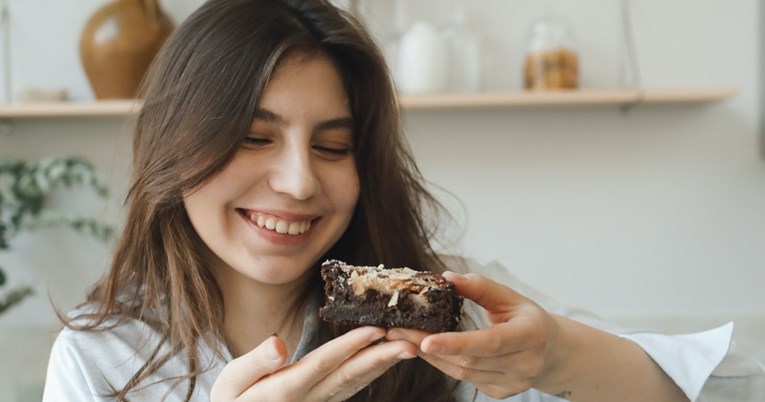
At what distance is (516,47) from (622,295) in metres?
0.81

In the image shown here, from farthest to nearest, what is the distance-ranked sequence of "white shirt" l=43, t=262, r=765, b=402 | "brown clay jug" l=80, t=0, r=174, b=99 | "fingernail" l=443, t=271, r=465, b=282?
"brown clay jug" l=80, t=0, r=174, b=99
"white shirt" l=43, t=262, r=765, b=402
"fingernail" l=443, t=271, r=465, b=282

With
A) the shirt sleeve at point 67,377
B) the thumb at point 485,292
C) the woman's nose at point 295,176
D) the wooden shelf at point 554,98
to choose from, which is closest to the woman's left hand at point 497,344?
the thumb at point 485,292

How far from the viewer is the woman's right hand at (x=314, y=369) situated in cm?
94

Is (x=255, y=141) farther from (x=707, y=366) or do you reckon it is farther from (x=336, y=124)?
(x=707, y=366)

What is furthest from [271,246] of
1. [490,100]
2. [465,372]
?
[490,100]

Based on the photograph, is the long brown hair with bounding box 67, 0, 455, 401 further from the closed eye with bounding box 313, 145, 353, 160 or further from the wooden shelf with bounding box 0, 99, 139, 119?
the wooden shelf with bounding box 0, 99, 139, 119

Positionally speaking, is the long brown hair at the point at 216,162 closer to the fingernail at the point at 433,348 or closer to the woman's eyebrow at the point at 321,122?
the woman's eyebrow at the point at 321,122

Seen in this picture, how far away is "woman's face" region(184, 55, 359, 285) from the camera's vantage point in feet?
3.86

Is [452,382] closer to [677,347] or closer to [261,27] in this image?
[677,347]

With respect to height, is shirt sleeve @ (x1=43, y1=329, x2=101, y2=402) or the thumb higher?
the thumb

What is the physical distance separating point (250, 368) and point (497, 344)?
0.99 feet

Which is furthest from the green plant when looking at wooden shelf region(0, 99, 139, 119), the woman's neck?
the woman's neck

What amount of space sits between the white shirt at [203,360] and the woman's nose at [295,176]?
318 mm

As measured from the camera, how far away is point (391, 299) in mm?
1044
